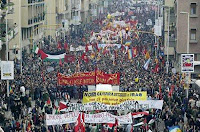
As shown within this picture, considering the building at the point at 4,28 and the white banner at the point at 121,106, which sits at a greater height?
the building at the point at 4,28

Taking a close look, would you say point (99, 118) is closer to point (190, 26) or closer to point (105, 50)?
point (190, 26)

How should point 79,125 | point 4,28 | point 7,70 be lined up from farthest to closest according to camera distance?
1. point 4,28
2. point 7,70
3. point 79,125

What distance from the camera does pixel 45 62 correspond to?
189 ft

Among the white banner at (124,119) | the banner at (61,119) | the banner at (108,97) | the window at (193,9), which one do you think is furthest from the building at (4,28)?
the white banner at (124,119)

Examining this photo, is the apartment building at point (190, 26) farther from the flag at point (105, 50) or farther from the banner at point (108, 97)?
the banner at point (108, 97)

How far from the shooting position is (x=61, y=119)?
2914 cm

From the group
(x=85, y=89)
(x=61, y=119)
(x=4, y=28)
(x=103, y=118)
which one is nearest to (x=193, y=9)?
(x=4, y=28)

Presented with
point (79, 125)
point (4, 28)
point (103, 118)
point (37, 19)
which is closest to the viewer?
point (79, 125)

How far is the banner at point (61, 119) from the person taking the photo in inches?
1145

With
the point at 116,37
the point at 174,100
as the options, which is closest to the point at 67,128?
the point at 174,100

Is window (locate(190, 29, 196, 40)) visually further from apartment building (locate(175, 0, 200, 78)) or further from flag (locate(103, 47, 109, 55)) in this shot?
flag (locate(103, 47, 109, 55))

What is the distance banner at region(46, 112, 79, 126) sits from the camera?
95.4 feet

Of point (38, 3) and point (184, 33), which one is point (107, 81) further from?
point (38, 3)

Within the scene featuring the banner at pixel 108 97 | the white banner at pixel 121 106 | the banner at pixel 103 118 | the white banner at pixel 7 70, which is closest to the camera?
the banner at pixel 103 118
